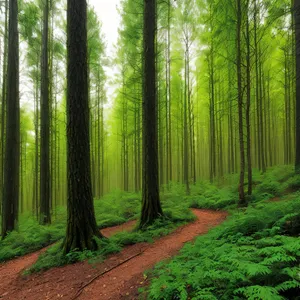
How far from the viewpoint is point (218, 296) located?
229 centimetres

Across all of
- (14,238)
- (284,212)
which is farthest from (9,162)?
(284,212)

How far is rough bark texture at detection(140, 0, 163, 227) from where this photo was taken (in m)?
6.72

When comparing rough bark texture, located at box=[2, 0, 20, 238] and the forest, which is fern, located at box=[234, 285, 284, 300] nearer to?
the forest

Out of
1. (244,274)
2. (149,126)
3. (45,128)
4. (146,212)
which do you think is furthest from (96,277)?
(45,128)

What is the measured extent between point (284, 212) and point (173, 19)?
12815 millimetres

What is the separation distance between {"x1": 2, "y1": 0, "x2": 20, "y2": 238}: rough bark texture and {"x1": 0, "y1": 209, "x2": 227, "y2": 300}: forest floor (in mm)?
2687

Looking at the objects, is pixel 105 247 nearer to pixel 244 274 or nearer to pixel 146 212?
pixel 146 212

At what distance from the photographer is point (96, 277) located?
4.02 meters

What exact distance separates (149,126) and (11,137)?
5471 mm

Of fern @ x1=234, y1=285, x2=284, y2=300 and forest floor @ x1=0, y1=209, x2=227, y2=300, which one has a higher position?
fern @ x1=234, y1=285, x2=284, y2=300

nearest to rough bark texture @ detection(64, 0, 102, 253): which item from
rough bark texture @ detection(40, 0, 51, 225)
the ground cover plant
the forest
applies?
the forest

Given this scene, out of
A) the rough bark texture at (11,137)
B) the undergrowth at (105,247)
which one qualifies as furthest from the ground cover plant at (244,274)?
the rough bark texture at (11,137)

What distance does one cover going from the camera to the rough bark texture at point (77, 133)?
5.21m

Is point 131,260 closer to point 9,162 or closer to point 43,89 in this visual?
point 9,162
